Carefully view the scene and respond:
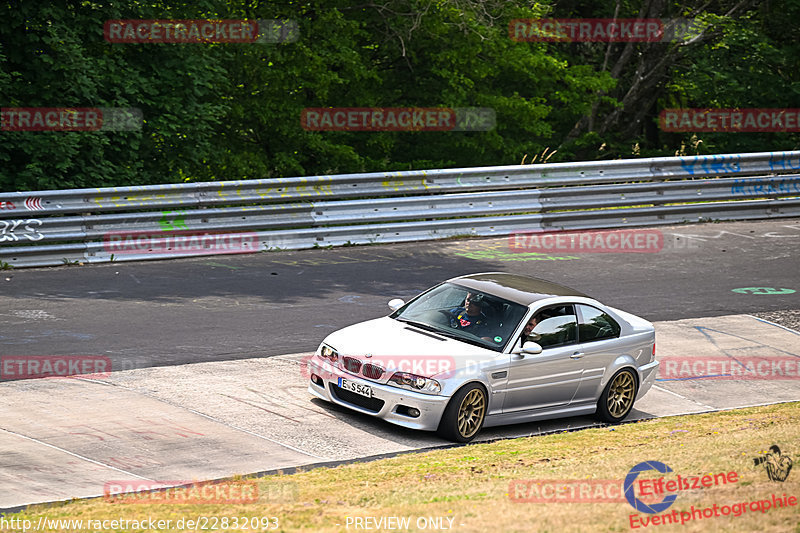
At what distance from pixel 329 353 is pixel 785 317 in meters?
7.50

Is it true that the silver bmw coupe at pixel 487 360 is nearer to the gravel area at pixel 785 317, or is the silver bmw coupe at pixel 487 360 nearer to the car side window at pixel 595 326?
the car side window at pixel 595 326

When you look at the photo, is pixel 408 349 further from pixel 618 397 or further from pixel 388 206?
pixel 388 206

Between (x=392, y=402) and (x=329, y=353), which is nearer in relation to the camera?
(x=392, y=402)

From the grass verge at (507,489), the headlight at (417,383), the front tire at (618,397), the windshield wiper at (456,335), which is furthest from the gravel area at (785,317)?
the headlight at (417,383)

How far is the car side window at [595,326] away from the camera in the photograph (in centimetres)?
1044

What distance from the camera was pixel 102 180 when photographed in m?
16.8

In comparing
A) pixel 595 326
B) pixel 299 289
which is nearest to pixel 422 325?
pixel 595 326

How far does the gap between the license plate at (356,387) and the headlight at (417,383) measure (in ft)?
0.90

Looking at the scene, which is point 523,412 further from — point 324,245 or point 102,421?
point 324,245

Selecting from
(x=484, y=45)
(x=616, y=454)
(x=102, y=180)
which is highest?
(x=484, y=45)

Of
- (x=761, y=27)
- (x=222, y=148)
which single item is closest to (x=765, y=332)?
(x=222, y=148)

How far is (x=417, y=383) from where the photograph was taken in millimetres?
9258

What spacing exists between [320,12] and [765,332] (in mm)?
10758

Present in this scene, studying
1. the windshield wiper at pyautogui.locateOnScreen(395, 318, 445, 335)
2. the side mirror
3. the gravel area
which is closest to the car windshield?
the windshield wiper at pyautogui.locateOnScreen(395, 318, 445, 335)
